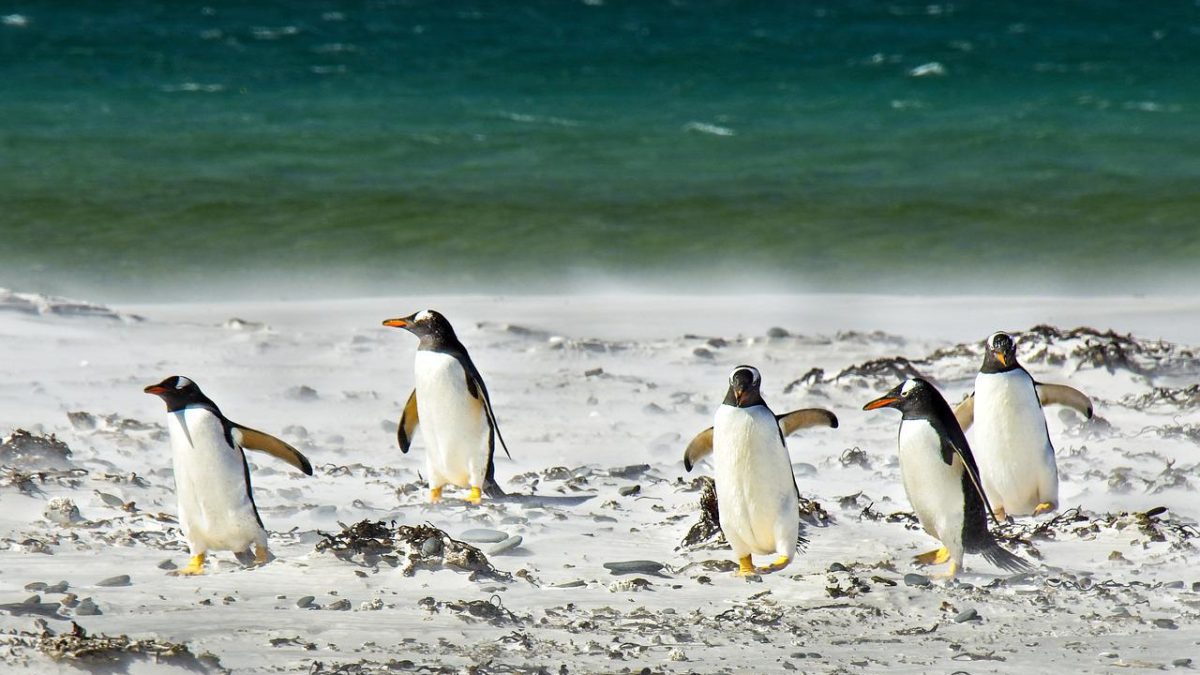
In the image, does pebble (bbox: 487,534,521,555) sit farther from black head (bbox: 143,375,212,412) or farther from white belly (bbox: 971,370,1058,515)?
white belly (bbox: 971,370,1058,515)

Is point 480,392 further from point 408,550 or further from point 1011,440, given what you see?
point 1011,440

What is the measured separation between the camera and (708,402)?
762 centimetres

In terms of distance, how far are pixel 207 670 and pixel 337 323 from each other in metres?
6.37

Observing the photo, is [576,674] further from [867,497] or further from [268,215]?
[268,215]

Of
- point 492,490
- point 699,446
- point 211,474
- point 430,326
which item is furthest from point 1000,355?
point 211,474

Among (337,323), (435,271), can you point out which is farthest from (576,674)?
(435,271)

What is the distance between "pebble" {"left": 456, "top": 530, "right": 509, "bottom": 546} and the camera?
17.6 feet

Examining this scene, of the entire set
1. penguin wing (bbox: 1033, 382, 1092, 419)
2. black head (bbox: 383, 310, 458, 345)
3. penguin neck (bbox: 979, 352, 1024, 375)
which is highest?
black head (bbox: 383, 310, 458, 345)

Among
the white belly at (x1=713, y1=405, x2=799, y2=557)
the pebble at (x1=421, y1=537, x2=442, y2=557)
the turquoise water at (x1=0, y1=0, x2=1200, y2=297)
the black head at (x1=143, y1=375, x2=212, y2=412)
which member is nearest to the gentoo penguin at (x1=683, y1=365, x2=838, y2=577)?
the white belly at (x1=713, y1=405, x2=799, y2=557)

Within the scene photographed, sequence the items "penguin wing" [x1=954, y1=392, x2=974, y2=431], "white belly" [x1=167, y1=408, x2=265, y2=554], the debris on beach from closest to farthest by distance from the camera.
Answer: the debris on beach → "white belly" [x1=167, y1=408, x2=265, y2=554] → "penguin wing" [x1=954, y1=392, x2=974, y2=431]

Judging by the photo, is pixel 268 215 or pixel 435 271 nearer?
pixel 435 271

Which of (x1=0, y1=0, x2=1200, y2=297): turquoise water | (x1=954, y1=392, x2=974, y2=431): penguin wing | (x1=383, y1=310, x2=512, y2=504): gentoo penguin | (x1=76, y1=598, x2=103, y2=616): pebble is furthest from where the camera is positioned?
(x1=0, y1=0, x2=1200, y2=297): turquoise water

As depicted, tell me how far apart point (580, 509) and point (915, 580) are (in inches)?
55.8

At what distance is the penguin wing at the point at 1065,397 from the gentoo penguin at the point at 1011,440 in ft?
0.99
